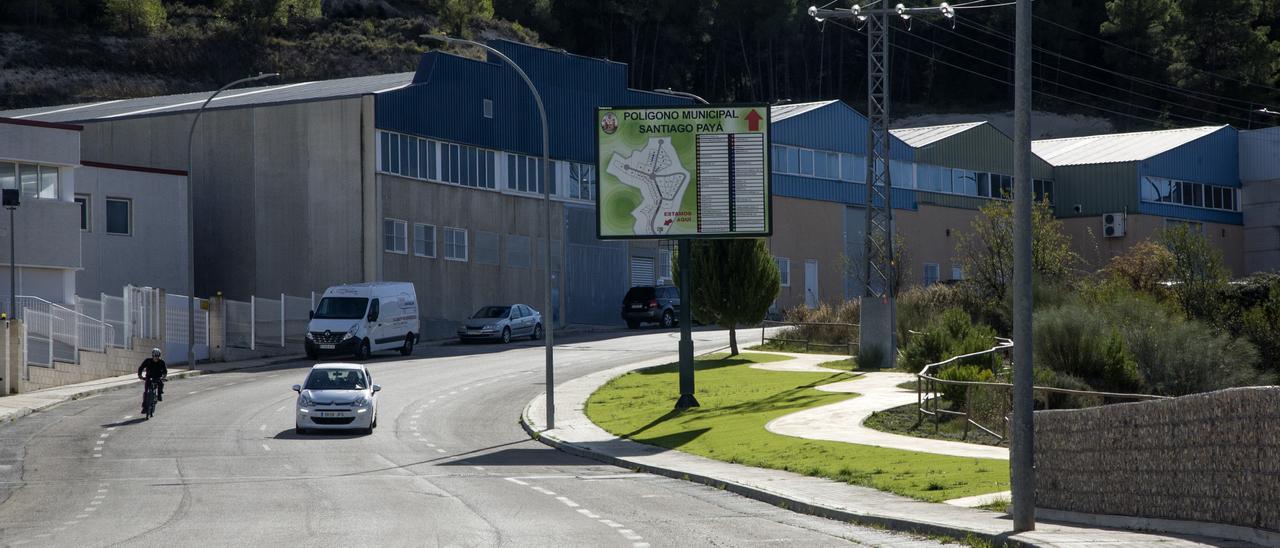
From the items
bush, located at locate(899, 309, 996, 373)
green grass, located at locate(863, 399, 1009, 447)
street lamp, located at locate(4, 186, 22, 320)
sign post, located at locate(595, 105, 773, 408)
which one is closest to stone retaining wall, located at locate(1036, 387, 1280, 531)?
green grass, located at locate(863, 399, 1009, 447)

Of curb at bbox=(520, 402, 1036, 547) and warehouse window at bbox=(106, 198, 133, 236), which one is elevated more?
warehouse window at bbox=(106, 198, 133, 236)

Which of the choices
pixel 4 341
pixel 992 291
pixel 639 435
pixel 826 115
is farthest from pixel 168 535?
pixel 826 115

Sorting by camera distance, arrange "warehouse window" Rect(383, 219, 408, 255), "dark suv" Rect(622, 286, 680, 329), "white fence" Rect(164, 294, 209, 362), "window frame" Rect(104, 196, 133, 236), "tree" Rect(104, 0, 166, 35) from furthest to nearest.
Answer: "tree" Rect(104, 0, 166, 35) → "dark suv" Rect(622, 286, 680, 329) → "warehouse window" Rect(383, 219, 408, 255) → "window frame" Rect(104, 196, 133, 236) → "white fence" Rect(164, 294, 209, 362)

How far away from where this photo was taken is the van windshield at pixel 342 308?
154ft

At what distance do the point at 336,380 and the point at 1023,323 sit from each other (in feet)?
63.5

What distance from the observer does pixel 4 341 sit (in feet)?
118

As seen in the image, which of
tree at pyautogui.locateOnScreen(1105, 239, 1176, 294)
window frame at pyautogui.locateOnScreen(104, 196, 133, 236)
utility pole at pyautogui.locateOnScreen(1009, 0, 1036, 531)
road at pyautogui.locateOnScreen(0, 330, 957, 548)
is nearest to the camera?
utility pole at pyautogui.locateOnScreen(1009, 0, 1036, 531)

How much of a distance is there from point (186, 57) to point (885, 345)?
89948mm

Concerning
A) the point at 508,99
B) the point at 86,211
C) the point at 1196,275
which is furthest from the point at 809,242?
the point at 86,211

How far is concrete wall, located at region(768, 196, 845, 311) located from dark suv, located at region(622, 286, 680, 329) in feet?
23.7

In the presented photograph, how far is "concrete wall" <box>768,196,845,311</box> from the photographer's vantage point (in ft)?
225

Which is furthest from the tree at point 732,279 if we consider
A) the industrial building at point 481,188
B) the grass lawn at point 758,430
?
the industrial building at point 481,188

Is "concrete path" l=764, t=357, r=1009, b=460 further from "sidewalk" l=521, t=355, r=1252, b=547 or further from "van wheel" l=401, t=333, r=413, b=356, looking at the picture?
"van wheel" l=401, t=333, r=413, b=356

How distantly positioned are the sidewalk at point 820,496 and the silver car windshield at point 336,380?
379 centimetres
